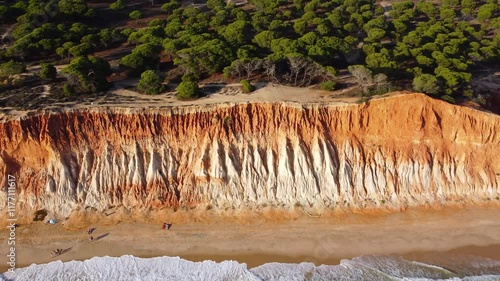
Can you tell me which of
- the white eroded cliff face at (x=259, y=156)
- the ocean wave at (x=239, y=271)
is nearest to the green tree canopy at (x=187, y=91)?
the white eroded cliff face at (x=259, y=156)

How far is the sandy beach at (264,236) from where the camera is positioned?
2716cm

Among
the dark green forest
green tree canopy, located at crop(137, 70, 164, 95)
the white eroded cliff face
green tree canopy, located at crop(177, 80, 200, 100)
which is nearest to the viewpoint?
the white eroded cliff face

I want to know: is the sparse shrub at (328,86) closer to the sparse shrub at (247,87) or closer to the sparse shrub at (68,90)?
the sparse shrub at (247,87)

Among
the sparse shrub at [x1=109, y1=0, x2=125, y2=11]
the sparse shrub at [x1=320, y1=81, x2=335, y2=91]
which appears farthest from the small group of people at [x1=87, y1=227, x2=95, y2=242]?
the sparse shrub at [x1=109, y1=0, x2=125, y2=11]

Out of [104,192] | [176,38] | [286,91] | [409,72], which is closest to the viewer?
[104,192]

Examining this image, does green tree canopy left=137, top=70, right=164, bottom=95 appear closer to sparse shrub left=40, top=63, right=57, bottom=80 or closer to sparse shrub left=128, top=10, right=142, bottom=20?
sparse shrub left=40, top=63, right=57, bottom=80

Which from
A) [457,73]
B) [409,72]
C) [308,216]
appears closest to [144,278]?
[308,216]

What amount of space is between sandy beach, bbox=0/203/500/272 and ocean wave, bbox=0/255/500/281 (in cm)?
64

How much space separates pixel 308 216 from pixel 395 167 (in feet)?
28.4

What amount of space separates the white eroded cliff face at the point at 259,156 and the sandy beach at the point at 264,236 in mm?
1307

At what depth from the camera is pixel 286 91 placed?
1293 inches

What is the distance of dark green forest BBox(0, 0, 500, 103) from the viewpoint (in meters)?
33.7

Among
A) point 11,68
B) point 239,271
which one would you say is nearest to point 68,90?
point 11,68

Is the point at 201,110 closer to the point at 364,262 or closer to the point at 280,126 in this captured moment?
the point at 280,126
